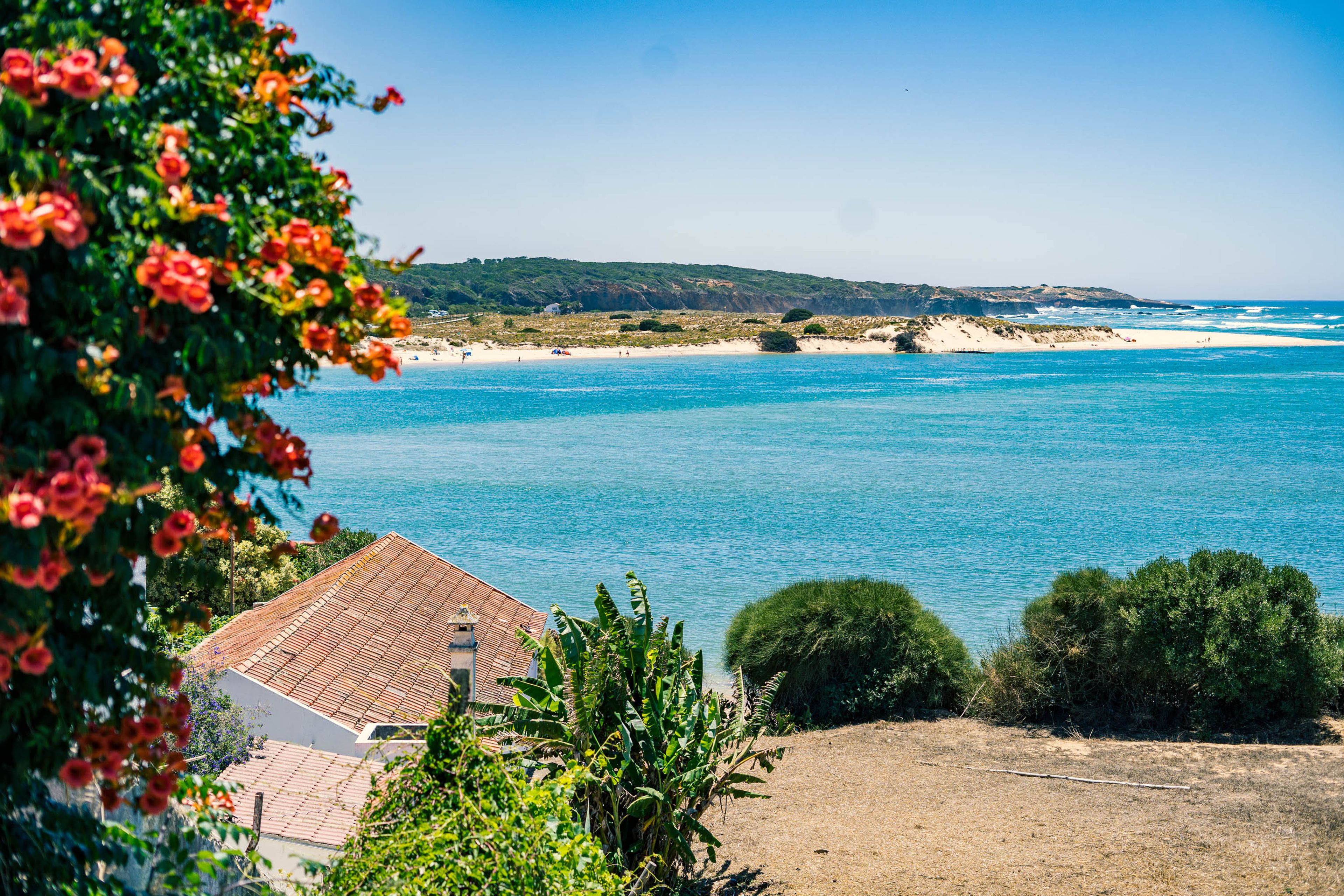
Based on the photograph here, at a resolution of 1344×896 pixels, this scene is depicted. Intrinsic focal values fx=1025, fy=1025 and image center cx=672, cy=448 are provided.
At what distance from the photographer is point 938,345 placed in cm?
13662

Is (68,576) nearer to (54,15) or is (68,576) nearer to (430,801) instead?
(54,15)

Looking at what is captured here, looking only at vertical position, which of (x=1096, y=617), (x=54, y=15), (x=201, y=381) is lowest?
(x=1096, y=617)

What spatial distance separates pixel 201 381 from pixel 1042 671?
14857mm

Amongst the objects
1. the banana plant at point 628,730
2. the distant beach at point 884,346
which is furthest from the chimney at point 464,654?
the distant beach at point 884,346

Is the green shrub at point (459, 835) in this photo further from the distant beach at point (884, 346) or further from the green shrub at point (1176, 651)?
the distant beach at point (884, 346)

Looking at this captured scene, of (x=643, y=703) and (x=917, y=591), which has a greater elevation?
(x=643, y=703)

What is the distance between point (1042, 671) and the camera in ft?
50.2

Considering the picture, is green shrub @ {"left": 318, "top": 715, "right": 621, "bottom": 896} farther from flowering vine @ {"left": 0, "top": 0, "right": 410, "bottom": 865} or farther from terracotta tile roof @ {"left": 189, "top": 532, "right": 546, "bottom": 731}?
terracotta tile roof @ {"left": 189, "top": 532, "right": 546, "bottom": 731}

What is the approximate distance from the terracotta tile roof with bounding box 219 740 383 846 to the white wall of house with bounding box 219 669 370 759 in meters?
0.45

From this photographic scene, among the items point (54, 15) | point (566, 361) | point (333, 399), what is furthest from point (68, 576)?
point (566, 361)

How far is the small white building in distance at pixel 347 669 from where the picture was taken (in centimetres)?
785

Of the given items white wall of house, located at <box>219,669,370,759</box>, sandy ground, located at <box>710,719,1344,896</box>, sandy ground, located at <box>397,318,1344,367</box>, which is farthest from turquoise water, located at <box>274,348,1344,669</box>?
sandy ground, located at <box>397,318,1344,367</box>

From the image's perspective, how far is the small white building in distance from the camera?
25.7ft

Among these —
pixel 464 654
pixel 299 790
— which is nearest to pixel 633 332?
pixel 299 790
